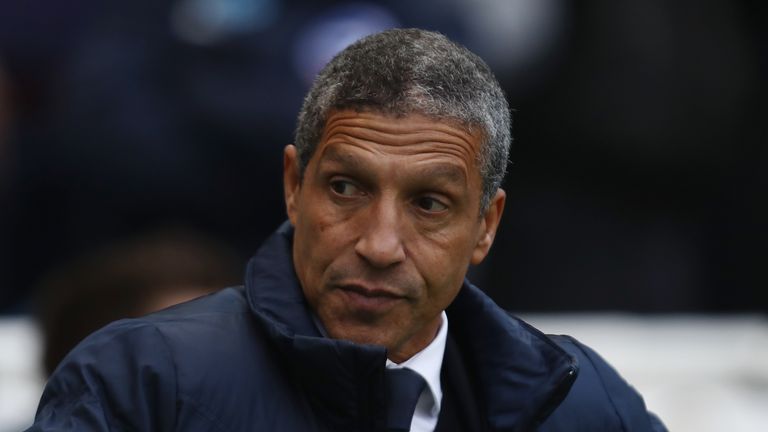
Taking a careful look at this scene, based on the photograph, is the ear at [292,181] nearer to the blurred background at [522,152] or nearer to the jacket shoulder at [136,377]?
the jacket shoulder at [136,377]

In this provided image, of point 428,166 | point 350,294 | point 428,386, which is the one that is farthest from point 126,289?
point 428,166

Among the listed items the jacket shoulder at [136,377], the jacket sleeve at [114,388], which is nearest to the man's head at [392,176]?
the jacket shoulder at [136,377]

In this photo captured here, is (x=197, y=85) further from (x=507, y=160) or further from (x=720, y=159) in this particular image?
(x=507, y=160)

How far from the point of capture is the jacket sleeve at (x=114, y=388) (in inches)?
97.8

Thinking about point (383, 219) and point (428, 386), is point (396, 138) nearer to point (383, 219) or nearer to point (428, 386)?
point (383, 219)

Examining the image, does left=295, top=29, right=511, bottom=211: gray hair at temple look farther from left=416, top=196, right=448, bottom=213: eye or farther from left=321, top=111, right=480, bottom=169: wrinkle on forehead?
left=416, top=196, right=448, bottom=213: eye

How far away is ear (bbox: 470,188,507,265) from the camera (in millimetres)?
2906

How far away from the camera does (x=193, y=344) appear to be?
8.64 feet

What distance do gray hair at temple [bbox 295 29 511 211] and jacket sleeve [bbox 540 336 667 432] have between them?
44 cm

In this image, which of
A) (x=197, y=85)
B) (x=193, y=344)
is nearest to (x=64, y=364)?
(x=193, y=344)

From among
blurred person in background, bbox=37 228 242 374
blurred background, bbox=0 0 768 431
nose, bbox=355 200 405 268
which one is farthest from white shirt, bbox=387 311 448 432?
blurred background, bbox=0 0 768 431

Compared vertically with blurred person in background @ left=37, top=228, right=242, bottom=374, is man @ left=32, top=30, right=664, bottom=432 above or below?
above

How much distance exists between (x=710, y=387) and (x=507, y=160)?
422 cm

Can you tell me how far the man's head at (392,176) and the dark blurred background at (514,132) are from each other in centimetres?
332
